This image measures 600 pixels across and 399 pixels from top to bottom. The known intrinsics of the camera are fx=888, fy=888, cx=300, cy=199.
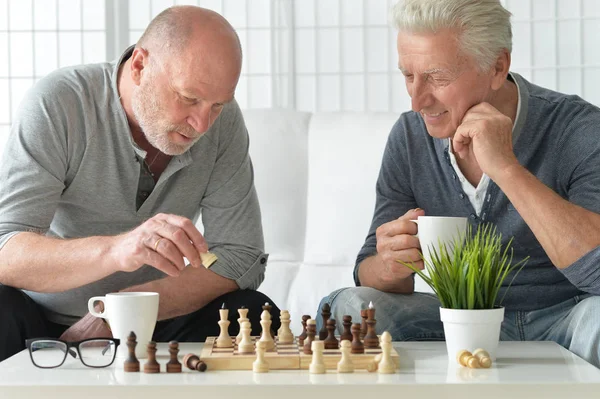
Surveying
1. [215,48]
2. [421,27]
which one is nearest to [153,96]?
[215,48]

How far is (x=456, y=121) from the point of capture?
6.82ft

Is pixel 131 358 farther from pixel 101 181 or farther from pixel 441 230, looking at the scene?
pixel 101 181

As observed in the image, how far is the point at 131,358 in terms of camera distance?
1486mm

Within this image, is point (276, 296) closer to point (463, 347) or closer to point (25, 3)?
point (463, 347)

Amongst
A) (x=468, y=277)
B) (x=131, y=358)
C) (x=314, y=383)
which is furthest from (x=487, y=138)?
(x=131, y=358)

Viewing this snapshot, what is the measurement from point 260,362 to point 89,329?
695mm

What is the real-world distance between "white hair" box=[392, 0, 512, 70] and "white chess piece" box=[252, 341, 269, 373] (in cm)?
91

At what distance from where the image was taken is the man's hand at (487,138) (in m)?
1.89

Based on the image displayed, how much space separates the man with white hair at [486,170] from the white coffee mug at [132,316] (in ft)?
1.77

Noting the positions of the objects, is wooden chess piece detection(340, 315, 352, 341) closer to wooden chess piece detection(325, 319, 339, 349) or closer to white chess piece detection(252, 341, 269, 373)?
wooden chess piece detection(325, 319, 339, 349)

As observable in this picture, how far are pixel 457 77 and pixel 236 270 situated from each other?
0.73m

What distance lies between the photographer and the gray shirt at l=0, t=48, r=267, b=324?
2.15 metres

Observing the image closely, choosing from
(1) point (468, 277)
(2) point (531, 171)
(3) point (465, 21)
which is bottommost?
(1) point (468, 277)

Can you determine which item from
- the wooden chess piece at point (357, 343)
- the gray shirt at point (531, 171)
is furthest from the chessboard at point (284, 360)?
the gray shirt at point (531, 171)
